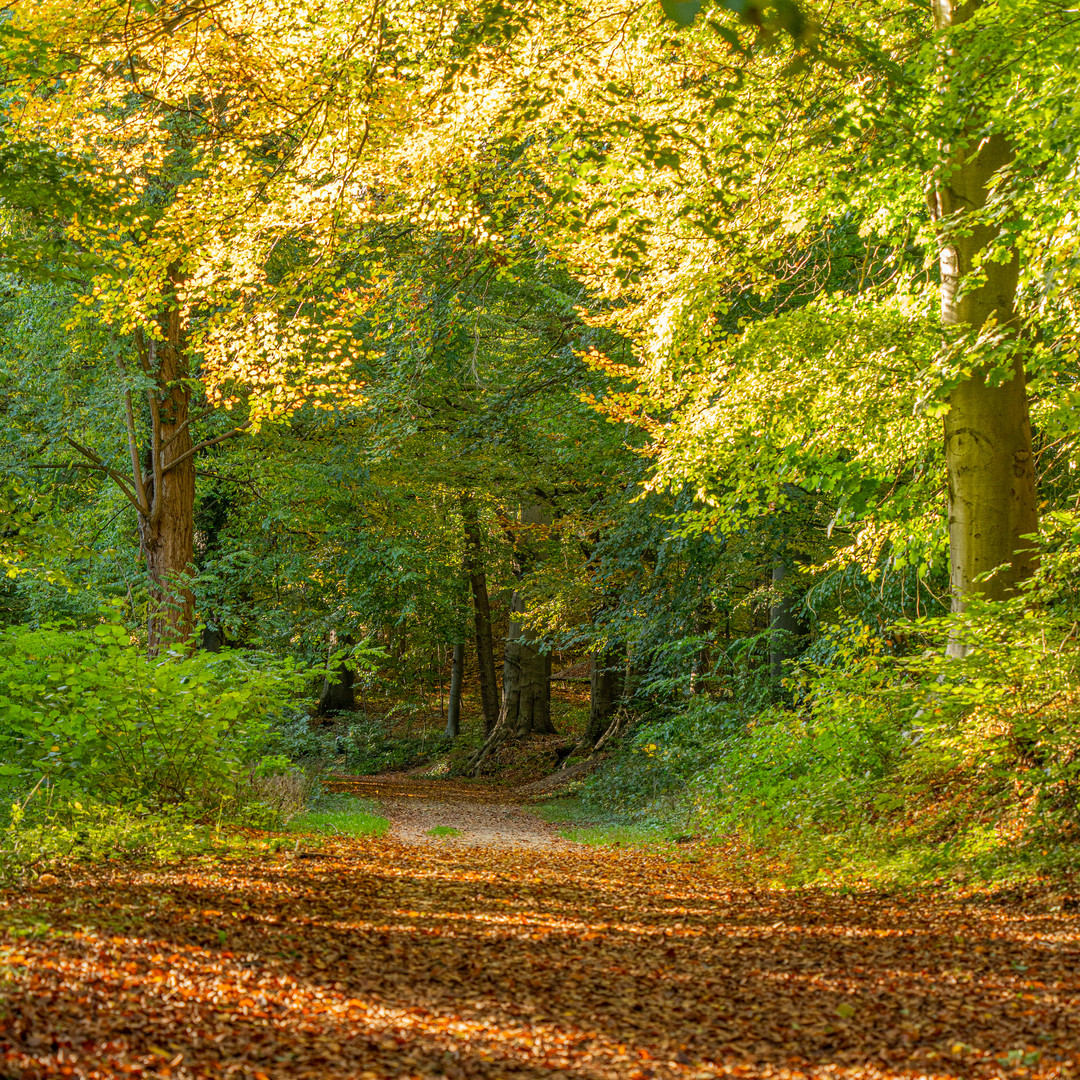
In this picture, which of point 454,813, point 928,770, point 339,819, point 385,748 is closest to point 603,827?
point 454,813

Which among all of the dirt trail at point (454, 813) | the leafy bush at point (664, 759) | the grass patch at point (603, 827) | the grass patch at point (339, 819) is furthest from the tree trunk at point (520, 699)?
the grass patch at point (339, 819)

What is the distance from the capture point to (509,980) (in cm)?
412

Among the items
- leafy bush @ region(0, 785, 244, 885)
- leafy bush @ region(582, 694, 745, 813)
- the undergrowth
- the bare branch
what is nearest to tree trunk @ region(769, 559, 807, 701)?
leafy bush @ region(582, 694, 745, 813)

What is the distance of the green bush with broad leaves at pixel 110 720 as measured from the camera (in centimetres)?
684

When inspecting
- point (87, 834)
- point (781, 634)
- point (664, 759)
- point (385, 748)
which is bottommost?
point (385, 748)

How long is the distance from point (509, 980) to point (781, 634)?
9.16 meters

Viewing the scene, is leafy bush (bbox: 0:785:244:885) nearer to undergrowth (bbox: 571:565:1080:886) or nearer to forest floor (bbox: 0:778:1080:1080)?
forest floor (bbox: 0:778:1080:1080)

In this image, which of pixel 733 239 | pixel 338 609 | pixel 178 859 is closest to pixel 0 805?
pixel 178 859

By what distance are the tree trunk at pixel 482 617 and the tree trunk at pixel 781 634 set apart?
8.57 metres

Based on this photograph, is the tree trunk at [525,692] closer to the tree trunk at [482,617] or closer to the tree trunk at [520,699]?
the tree trunk at [520,699]

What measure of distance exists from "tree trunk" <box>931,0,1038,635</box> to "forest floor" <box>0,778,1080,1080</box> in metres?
3.10

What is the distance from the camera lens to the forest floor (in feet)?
10.3

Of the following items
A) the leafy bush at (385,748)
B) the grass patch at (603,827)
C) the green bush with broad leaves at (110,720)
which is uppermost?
the green bush with broad leaves at (110,720)

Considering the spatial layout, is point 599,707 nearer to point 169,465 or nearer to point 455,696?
point 455,696
